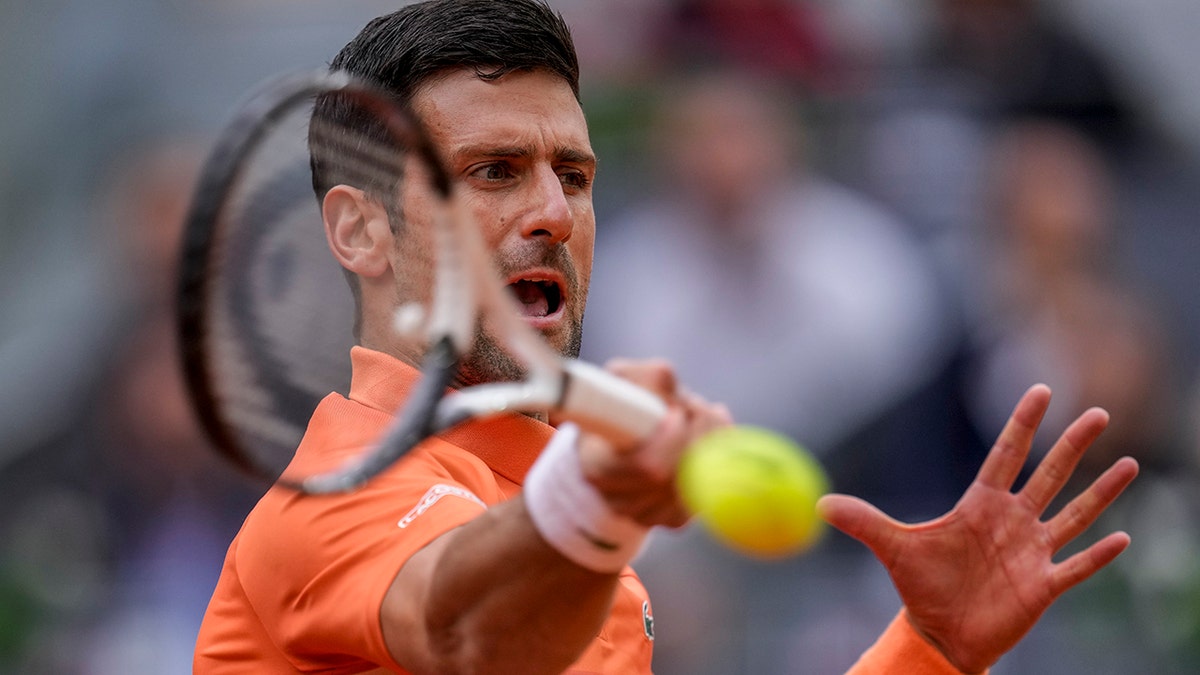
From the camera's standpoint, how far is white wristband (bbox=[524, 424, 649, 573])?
2104 mm

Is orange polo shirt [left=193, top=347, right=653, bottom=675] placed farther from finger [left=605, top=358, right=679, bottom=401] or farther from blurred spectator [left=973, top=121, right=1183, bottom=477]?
blurred spectator [left=973, top=121, right=1183, bottom=477]

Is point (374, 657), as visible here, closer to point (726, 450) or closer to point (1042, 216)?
point (726, 450)

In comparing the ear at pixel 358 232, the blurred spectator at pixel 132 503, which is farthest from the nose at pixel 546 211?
the blurred spectator at pixel 132 503

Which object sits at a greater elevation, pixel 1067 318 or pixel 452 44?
pixel 452 44

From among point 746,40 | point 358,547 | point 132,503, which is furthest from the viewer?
point 746,40

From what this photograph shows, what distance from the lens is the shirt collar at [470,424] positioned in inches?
118

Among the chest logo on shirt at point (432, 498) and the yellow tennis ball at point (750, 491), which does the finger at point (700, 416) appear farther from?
the chest logo on shirt at point (432, 498)

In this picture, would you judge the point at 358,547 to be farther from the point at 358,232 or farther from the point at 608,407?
the point at 358,232

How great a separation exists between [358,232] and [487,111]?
0.36 metres

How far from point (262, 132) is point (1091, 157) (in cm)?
527

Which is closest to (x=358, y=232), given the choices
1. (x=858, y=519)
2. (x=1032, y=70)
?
(x=858, y=519)

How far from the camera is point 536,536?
2143 millimetres

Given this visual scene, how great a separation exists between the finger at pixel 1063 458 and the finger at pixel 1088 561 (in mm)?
125

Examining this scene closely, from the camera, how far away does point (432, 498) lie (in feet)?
8.47
